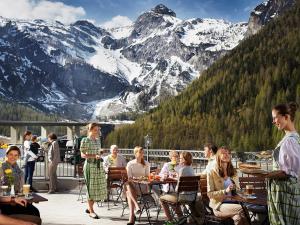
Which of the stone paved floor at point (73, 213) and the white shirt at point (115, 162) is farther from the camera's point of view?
the white shirt at point (115, 162)

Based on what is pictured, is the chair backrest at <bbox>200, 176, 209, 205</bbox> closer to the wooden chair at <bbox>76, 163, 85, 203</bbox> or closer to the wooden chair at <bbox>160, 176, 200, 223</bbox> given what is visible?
the wooden chair at <bbox>160, 176, 200, 223</bbox>

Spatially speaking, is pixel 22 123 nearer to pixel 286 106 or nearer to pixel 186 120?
pixel 286 106

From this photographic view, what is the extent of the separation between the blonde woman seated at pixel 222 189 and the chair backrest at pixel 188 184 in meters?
0.72

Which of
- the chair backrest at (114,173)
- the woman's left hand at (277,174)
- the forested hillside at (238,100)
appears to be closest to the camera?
the woman's left hand at (277,174)

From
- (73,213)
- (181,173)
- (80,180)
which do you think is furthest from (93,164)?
(80,180)

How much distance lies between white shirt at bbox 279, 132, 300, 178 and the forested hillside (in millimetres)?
73437

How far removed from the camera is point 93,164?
959 cm

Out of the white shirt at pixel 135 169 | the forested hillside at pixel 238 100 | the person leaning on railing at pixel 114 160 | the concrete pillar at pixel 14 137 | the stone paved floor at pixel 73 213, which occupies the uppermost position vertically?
the forested hillside at pixel 238 100

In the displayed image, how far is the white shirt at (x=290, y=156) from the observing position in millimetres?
5203

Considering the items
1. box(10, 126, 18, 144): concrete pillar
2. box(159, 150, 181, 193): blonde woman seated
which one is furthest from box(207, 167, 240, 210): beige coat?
box(10, 126, 18, 144): concrete pillar

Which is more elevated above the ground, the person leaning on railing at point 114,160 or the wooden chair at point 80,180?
the person leaning on railing at point 114,160

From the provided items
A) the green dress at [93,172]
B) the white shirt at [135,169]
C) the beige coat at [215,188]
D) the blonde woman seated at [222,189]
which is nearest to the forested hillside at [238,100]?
the white shirt at [135,169]

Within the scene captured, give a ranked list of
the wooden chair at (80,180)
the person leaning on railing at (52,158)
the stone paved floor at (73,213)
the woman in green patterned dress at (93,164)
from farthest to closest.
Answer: the person leaning on railing at (52,158) → the wooden chair at (80,180) → the woman in green patterned dress at (93,164) → the stone paved floor at (73,213)

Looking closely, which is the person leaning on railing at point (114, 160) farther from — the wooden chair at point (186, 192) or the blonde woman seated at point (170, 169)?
the wooden chair at point (186, 192)
